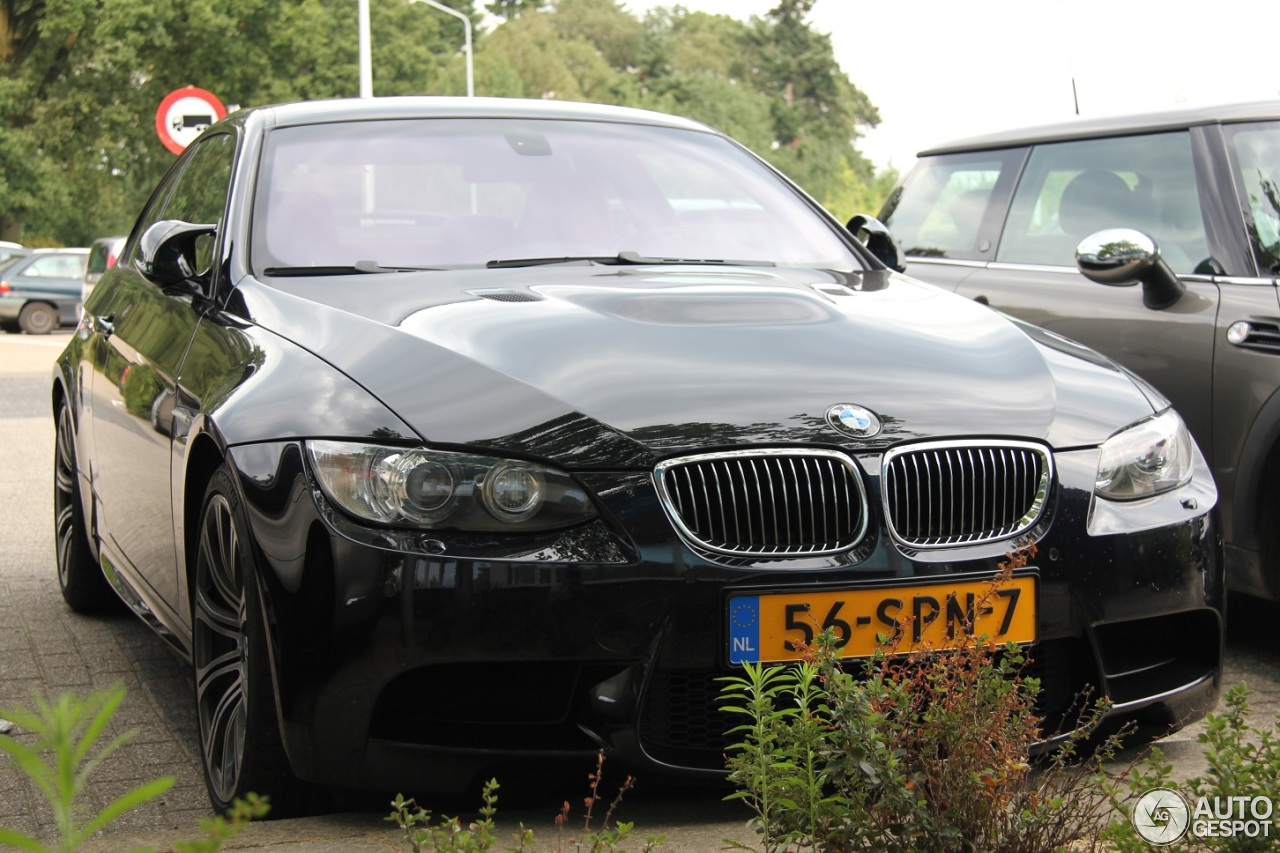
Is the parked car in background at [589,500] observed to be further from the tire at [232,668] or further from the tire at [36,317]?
the tire at [36,317]

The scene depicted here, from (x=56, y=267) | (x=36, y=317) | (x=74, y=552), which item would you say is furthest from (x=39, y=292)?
(x=74, y=552)

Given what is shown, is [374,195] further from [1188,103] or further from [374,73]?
[374,73]

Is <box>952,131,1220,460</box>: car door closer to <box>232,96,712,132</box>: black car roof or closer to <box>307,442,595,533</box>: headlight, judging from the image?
<box>232,96,712,132</box>: black car roof

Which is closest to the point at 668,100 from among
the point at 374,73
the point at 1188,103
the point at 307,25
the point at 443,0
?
the point at 443,0

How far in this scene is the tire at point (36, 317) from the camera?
28.6m

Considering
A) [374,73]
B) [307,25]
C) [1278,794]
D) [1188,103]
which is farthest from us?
[374,73]

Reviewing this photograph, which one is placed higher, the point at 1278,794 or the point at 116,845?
the point at 1278,794

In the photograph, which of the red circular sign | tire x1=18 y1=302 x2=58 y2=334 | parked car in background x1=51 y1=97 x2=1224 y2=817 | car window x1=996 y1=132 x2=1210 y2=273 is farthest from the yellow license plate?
tire x1=18 y1=302 x2=58 y2=334

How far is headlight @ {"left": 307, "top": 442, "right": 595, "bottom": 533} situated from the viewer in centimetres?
296

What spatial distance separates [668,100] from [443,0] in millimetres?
17756

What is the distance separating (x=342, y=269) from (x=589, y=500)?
1.29 m

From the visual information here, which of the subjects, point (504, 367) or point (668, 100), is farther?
point (668, 100)

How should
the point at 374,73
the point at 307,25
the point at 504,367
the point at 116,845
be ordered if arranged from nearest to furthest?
1. the point at 116,845
2. the point at 504,367
3. the point at 307,25
4. the point at 374,73

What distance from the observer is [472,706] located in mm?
3035
